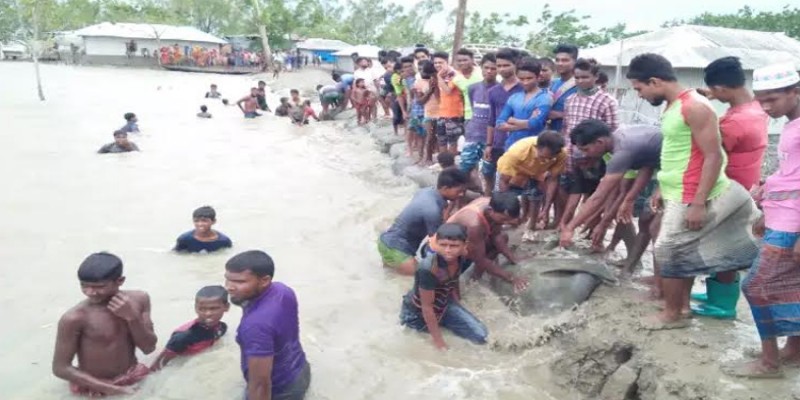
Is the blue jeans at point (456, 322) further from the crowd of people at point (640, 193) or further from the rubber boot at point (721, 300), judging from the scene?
the rubber boot at point (721, 300)

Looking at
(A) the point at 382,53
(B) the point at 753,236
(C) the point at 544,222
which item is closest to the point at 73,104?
(A) the point at 382,53

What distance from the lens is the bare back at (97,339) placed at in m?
3.55

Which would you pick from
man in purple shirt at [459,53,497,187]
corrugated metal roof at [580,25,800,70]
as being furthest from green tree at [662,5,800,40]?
man in purple shirt at [459,53,497,187]

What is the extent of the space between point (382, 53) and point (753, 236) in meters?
10.2

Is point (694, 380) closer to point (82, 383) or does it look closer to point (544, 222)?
point (544, 222)

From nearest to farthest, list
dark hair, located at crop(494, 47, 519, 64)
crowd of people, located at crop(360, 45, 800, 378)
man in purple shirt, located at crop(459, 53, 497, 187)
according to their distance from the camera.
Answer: crowd of people, located at crop(360, 45, 800, 378) → dark hair, located at crop(494, 47, 519, 64) → man in purple shirt, located at crop(459, 53, 497, 187)

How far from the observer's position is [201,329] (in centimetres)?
444

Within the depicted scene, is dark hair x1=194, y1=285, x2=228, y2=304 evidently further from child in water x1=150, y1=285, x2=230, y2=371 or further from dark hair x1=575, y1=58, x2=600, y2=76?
dark hair x1=575, y1=58, x2=600, y2=76

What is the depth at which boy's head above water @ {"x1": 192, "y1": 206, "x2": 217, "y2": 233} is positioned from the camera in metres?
6.29

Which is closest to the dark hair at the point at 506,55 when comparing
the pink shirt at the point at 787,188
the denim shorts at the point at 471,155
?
the denim shorts at the point at 471,155

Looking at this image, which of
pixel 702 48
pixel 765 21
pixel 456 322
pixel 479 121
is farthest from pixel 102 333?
pixel 765 21

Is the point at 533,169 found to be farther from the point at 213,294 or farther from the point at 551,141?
the point at 213,294

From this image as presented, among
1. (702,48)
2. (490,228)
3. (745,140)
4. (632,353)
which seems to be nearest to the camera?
(745,140)

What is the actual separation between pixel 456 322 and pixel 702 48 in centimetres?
1359
